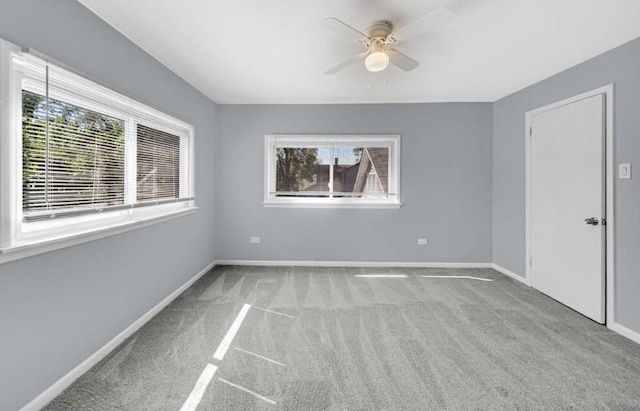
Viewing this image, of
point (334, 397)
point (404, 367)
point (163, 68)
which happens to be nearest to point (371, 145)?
point (163, 68)

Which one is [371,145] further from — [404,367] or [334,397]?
[334,397]

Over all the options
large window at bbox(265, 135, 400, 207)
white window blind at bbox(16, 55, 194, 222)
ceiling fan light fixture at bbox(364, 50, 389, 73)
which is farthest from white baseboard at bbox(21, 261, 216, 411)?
ceiling fan light fixture at bbox(364, 50, 389, 73)

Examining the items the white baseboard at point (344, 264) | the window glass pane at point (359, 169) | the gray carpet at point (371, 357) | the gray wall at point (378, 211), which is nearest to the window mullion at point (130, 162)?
the gray carpet at point (371, 357)

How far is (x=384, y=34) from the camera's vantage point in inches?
92.3

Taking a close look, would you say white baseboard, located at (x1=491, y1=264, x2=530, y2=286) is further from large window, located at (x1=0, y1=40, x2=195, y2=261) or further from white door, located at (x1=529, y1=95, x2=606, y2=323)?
large window, located at (x1=0, y1=40, x2=195, y2=261)

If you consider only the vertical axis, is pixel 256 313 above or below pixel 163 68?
below

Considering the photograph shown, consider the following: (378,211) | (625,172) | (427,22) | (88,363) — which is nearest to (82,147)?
(88,363)

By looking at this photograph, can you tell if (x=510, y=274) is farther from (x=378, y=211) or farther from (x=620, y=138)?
(x=620, y=138)

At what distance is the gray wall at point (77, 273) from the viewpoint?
62.7 inches

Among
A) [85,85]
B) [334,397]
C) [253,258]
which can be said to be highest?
[85,85]

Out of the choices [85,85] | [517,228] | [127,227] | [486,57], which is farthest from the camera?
[517,228]

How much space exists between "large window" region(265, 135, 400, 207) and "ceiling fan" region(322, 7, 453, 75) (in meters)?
2.01

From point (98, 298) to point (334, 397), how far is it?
1764 mm

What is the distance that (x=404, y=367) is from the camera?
211 cm
